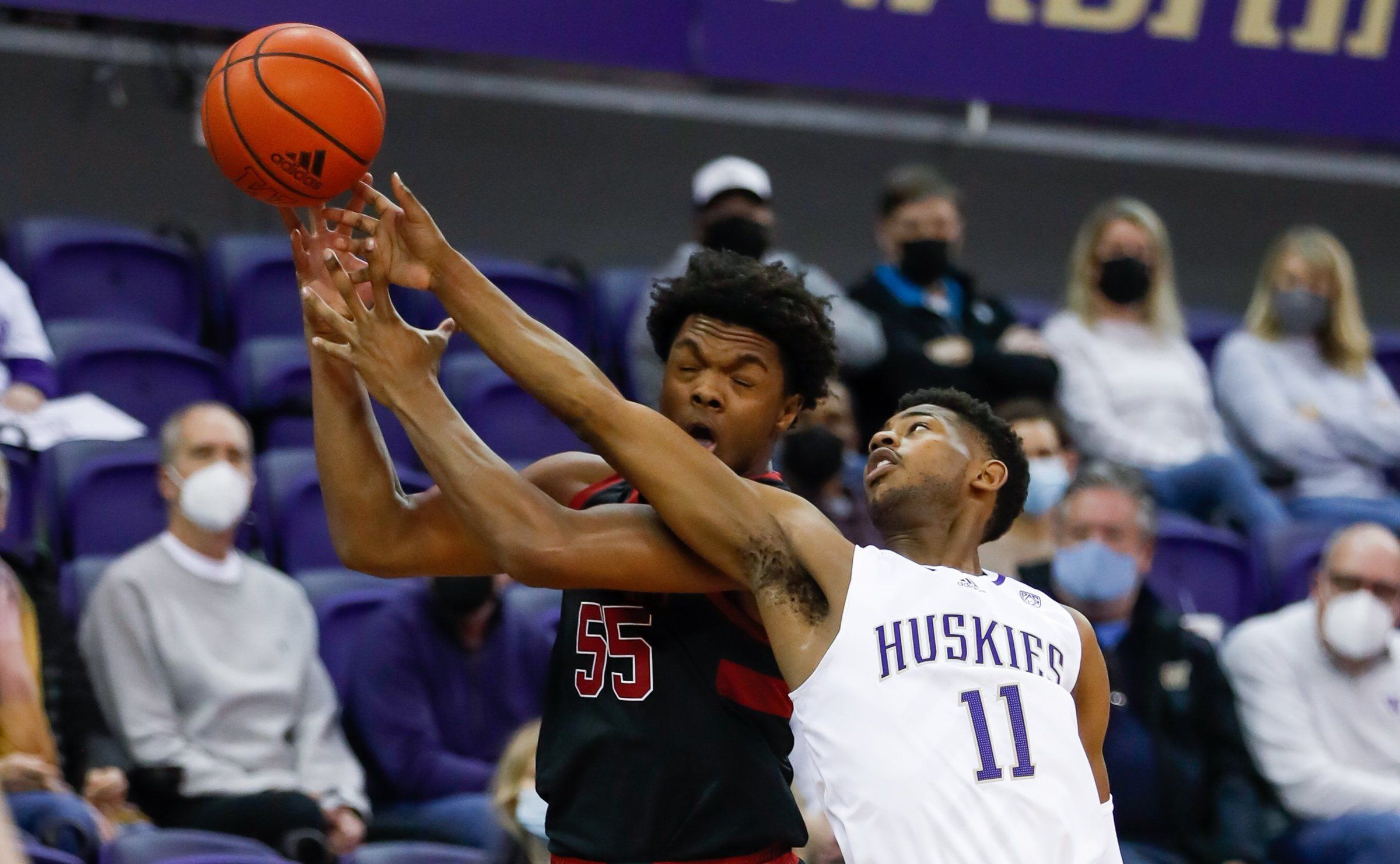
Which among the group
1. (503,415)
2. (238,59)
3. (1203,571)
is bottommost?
(1203,571)

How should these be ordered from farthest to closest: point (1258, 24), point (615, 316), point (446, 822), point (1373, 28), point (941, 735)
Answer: point (1373, 28), point (1258, 24), point (615, 316), point (446, 822), point (941, 735)

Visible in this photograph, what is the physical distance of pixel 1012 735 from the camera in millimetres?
3322

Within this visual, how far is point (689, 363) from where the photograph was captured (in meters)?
3.60

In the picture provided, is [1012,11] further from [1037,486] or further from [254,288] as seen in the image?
[254,288]

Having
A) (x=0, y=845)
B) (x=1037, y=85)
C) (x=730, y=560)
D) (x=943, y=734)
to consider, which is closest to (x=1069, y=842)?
(x=943, y=734)

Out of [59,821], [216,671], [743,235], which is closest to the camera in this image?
[59,821]

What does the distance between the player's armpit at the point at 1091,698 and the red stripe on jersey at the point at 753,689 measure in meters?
0.54

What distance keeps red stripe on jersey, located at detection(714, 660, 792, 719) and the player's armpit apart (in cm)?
54

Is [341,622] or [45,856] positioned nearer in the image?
[45,856]

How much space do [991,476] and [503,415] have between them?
356 centimetres

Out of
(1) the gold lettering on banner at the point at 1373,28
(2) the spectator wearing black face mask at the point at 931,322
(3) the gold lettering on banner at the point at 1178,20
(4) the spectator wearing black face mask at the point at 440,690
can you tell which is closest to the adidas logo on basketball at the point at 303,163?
(4) the spectator wearing black face mask at the point at 440,690

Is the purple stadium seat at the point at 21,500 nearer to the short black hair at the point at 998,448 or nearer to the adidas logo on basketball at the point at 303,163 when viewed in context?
the adidas logo on basketball at the point at 303,163

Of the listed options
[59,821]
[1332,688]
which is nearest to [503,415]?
[59,821]

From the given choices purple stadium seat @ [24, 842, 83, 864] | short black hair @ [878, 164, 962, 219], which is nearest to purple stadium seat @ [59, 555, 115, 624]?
purple stadium seat @ [24, 842, 83, 864]
